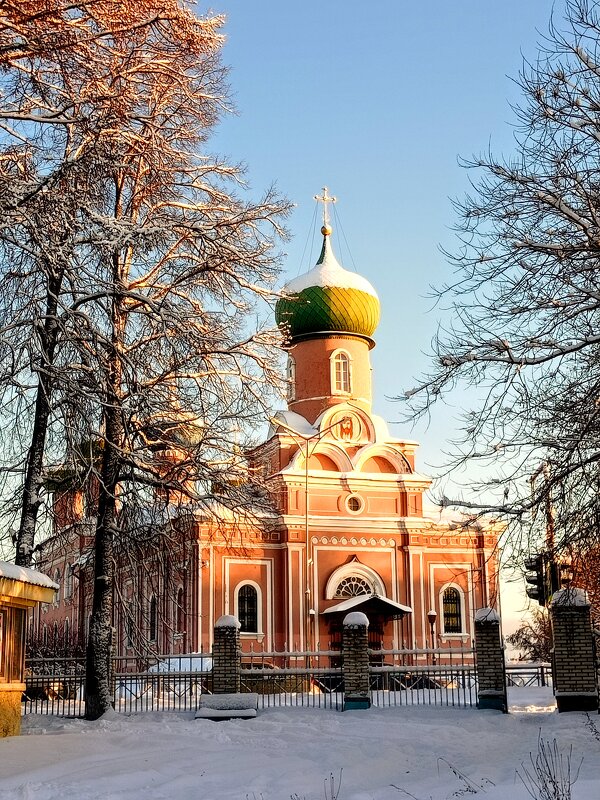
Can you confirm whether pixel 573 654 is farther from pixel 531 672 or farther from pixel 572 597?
pixel 531 672

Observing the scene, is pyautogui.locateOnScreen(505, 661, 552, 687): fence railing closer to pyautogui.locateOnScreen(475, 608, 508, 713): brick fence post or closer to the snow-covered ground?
pyautogui.locateOnScreen(475, 608, 508, 713): brick fence post

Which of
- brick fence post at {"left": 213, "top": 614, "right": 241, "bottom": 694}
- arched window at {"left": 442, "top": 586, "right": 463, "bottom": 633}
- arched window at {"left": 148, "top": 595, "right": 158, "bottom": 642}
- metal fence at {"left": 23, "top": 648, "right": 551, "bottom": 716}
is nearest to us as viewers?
brick fence post at {"left": 213, "top": 614, "right": 241, "bottom": 694}

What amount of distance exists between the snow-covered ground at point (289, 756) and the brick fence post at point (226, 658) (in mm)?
1378

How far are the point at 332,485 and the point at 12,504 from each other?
1916 cm

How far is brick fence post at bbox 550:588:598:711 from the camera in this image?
1589 cm

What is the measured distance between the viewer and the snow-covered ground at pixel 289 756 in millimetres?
9508

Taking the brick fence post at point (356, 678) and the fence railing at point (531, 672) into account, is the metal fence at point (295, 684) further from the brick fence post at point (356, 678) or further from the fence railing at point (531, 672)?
the fence railing at point (531, 672)

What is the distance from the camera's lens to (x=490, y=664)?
1700 centimetres

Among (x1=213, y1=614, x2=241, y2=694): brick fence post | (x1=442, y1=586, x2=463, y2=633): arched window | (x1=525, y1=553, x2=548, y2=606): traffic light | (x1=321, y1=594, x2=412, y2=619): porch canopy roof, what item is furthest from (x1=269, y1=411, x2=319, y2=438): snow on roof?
(x1=525, y1=553, x2=548, y2=606): traffic light

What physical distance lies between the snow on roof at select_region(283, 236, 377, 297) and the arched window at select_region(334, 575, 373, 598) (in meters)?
9.93

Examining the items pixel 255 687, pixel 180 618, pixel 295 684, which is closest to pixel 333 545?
pixel 180 618

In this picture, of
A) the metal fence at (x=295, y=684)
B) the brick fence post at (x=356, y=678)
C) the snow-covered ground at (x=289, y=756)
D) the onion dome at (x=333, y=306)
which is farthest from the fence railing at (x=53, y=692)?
the onion dome at (x=333, y=306)

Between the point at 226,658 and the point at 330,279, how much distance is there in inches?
808

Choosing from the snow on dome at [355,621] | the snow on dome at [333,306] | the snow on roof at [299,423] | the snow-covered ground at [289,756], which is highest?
the snow on dome at [333,306]
